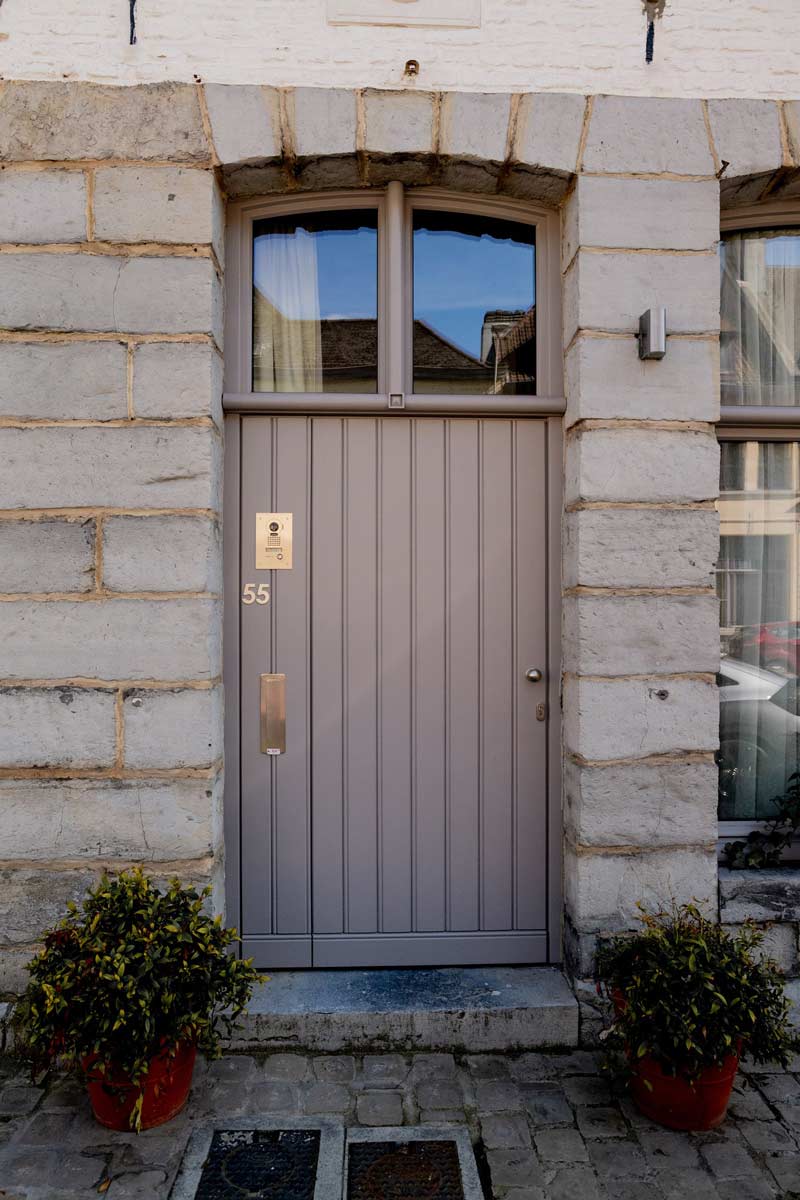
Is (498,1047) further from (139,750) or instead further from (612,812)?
(139,750)

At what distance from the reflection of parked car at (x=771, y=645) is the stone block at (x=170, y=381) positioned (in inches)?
99.1

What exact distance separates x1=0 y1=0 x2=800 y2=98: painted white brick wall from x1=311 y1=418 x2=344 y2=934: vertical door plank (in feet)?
4.86

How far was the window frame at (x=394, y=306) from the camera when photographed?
11.8 ft

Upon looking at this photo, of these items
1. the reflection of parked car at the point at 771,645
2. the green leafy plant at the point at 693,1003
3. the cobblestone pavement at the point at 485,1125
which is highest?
the reflection of parked car at the point at 771,645

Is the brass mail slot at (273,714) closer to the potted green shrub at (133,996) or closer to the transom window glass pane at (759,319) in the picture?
the potted green shrub at (133,996)

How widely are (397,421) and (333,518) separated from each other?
50 centimetres

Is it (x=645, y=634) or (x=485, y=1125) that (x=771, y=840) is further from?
(x=485, y=1125)

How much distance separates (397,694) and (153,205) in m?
2.20

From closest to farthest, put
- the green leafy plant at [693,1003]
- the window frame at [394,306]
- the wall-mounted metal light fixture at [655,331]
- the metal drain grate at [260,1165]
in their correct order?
the metal drain grate at [260,1165]
the green leafy plant at [693,1003]
the wall-mounted metal light fixture at [655,331]
the window frame at [394,306]

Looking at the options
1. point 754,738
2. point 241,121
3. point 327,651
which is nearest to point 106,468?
point 327,651

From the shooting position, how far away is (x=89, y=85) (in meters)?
3.31

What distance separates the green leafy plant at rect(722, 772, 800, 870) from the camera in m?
3.62

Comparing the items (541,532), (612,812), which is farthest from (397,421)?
(612,812)

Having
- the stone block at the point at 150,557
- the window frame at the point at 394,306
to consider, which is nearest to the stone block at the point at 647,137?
the window frame at the point at 394,306
